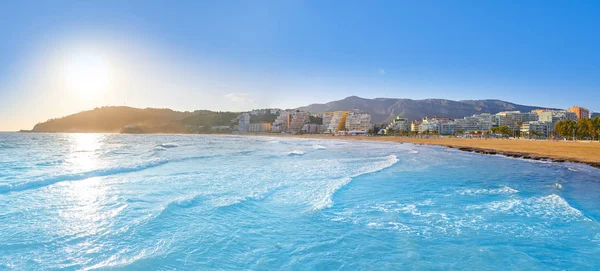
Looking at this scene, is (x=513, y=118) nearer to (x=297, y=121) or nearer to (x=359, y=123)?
(x=359, y=123)

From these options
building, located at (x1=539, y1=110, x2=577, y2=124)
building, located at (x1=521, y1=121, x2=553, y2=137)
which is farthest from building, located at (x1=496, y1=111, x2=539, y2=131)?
building, located at (x1=521, y1=121, x2=553, y2=137)

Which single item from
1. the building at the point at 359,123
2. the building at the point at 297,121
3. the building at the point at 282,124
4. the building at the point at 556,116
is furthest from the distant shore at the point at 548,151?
the building at the point at 282,124

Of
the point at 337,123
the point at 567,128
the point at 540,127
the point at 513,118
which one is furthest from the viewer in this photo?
the point at 337,123

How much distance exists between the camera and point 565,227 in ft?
21.1

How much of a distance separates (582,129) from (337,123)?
293ft

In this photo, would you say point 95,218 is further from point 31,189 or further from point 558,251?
point 558,251

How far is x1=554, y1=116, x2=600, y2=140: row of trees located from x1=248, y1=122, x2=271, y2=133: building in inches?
4308

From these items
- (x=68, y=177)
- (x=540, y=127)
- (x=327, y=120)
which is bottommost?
(x=68, y=177)

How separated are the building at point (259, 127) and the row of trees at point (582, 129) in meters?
109

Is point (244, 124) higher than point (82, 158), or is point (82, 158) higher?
point (244, 124)

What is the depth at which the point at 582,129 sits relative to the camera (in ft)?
177

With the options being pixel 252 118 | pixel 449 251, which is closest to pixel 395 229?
pixel 449 251

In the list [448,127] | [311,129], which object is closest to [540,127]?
[448,127]

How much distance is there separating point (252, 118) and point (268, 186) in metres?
162
